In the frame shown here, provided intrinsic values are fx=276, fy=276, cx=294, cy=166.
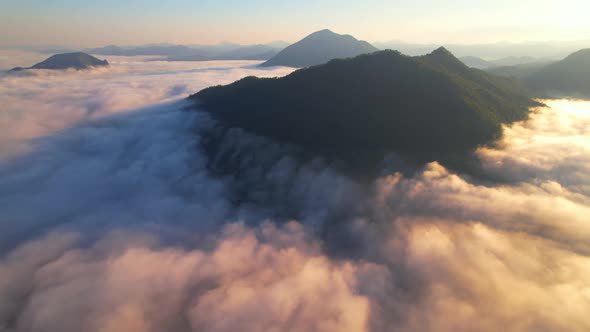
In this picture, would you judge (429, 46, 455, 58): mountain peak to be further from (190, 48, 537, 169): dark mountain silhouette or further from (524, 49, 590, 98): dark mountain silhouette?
(524, 49, 590, 98): dark mountain silhouette

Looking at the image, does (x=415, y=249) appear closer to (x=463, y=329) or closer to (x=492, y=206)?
(x=463, y=329)

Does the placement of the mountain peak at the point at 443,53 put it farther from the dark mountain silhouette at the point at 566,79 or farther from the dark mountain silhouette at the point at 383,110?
the dark mountain silhouette at the point at 566,79

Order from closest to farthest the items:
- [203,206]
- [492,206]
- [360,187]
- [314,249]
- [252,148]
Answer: [492,206] → [314,249] → [360,187] → [203,206] → [252,148]

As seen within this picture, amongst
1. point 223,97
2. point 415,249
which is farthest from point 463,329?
point 223,97

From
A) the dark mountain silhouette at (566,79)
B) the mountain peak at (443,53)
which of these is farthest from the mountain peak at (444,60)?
the dark mountain silhouette at (566,79)

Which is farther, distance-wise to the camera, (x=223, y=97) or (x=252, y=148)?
(x=223, y=97)

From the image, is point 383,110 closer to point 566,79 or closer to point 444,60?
point 444,60

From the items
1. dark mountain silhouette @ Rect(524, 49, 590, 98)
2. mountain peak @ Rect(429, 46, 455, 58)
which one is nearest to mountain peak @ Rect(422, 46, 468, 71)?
mountain peak @ Rect(429, 46, 455, 58)
